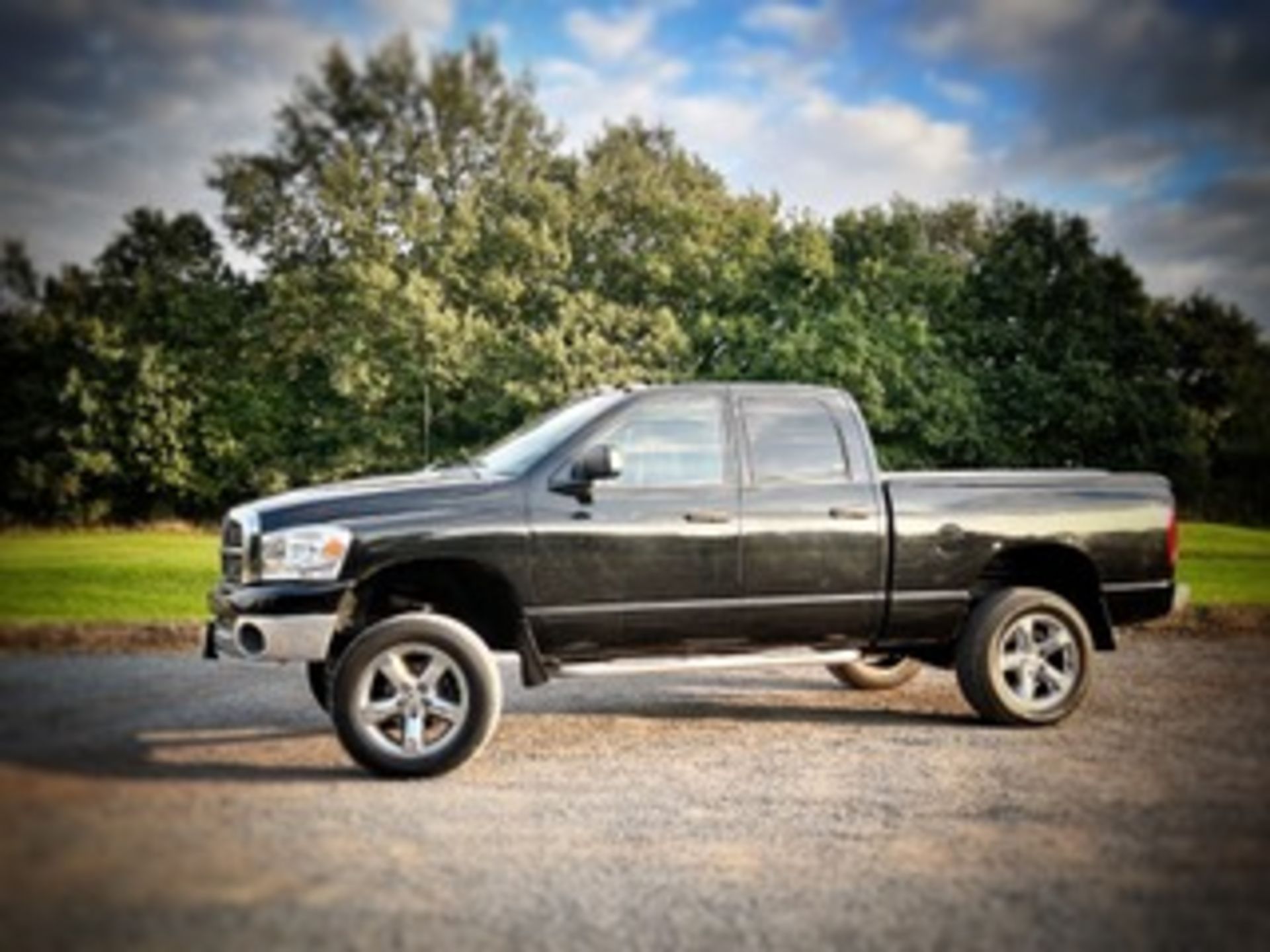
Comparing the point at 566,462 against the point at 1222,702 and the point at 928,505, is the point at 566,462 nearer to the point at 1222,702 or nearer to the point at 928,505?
the point at 928,505

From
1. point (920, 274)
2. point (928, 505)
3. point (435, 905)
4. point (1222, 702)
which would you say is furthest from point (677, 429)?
point (920, 274)

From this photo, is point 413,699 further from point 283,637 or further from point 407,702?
point 283,637

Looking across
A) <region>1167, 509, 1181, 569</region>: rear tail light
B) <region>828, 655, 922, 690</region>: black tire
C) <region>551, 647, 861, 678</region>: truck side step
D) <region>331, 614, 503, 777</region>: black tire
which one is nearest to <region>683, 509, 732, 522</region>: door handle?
<region>551, 647, 861, 678</region>: truck side step

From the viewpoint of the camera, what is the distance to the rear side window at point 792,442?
695cm

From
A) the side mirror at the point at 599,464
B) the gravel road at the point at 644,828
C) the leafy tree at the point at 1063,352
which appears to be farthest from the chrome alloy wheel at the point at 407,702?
the leafy tree at the point at 1063,352

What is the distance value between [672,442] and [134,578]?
1082 centimetres

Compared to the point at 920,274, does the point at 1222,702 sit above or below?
below

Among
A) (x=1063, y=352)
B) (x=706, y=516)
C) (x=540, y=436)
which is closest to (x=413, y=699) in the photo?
(x=540, y=436)

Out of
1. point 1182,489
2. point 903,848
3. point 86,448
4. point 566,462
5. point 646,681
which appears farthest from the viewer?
point 1182,489

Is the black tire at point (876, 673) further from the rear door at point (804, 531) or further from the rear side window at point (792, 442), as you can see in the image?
the rear side window at point (792, 442)

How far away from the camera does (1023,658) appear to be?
23.5 ft

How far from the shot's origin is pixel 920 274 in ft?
152

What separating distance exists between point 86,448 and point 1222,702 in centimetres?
4058

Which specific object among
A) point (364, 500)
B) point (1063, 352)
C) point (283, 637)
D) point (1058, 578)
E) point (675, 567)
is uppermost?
point (1063, 352)
